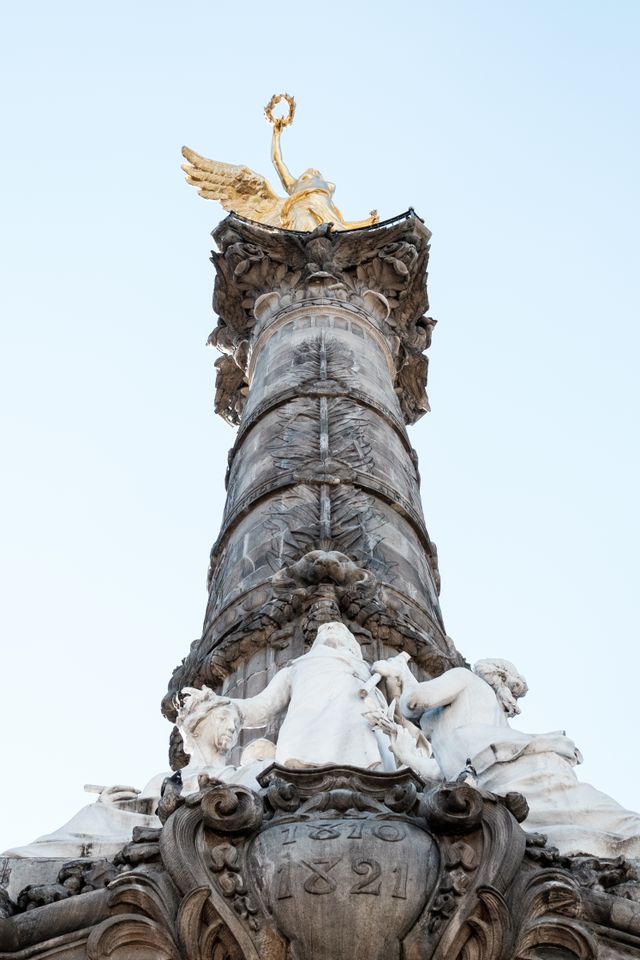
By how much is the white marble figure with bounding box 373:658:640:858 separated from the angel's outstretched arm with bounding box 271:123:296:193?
10.3 meters

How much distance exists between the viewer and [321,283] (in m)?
12.7

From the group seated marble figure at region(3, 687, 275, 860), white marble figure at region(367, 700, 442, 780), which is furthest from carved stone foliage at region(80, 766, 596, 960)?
white marble figure at region(367, 700, 442, 780)

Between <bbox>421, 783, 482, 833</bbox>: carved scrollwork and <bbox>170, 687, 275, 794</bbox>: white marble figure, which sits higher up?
<bbox>170, 687, 275, 794</bbox>: white marble figure

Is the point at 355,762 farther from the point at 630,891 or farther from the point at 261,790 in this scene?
the point at 630,891

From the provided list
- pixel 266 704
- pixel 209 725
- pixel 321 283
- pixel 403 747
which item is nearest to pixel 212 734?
pixel 209 725

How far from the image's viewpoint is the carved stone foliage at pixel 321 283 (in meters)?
12.9

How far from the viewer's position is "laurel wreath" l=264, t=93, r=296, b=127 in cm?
1734

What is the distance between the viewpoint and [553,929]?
4133 millimetres

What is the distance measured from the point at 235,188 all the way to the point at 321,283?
3539 millimetres

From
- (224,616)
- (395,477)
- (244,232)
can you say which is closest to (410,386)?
(244,232)

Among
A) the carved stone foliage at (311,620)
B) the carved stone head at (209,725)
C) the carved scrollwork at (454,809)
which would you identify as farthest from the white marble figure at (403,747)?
the carved stone foliage at (311,620)

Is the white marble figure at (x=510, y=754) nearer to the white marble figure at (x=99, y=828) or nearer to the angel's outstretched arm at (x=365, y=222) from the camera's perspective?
the white marble figure at (x=99, y=828)

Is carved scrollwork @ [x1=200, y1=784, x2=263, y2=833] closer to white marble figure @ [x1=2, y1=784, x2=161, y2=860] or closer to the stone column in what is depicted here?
white marble figure @ [x1=2, y1=784, x2=161, y2=860]

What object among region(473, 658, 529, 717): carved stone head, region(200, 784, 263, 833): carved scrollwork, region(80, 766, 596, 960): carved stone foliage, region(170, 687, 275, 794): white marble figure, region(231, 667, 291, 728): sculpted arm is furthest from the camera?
region(473, 658, 529, 717): carved stone head
